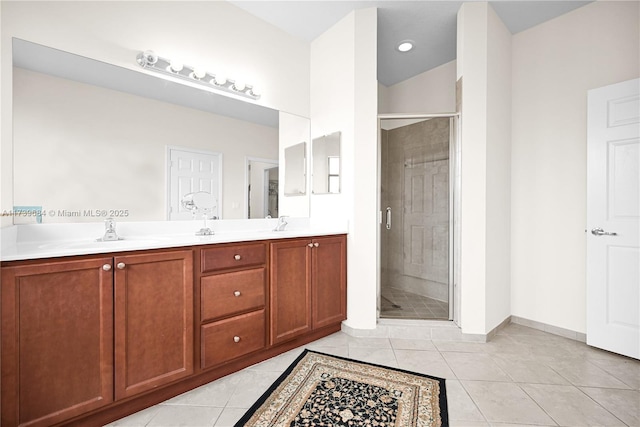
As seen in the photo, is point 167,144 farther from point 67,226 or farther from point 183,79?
point 67,226

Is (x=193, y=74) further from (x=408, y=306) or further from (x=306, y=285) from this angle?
(x=408, y=306)

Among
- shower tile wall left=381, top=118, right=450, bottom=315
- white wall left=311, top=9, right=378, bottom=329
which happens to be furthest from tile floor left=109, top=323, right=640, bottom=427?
shower tile wall left=381, top=118, right=450, bottom=315

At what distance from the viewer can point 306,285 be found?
2.27 m

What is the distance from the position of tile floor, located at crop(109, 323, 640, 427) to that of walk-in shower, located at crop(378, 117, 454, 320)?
Result: 1.49 ft

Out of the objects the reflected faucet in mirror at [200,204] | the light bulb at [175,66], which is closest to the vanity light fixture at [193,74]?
the light bulb at [175,66]

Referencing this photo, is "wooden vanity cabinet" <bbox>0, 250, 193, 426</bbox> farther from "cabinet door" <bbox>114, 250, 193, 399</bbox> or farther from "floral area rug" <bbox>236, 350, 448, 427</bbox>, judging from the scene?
"floral area rug" <bbox>236, 350, 448, 427</bbox>

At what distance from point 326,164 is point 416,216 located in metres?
0.98

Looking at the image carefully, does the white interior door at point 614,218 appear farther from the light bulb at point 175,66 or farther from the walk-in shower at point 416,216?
the light bulb at point 175,66

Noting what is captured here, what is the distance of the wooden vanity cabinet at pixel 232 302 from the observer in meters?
1.73

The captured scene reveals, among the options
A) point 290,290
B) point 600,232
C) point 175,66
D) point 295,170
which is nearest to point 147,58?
point 175,66

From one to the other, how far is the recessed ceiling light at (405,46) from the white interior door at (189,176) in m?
2.15

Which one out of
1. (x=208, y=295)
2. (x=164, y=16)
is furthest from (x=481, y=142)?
(x=164, y=16)

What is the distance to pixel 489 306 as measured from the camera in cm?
248

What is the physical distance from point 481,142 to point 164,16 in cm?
256
